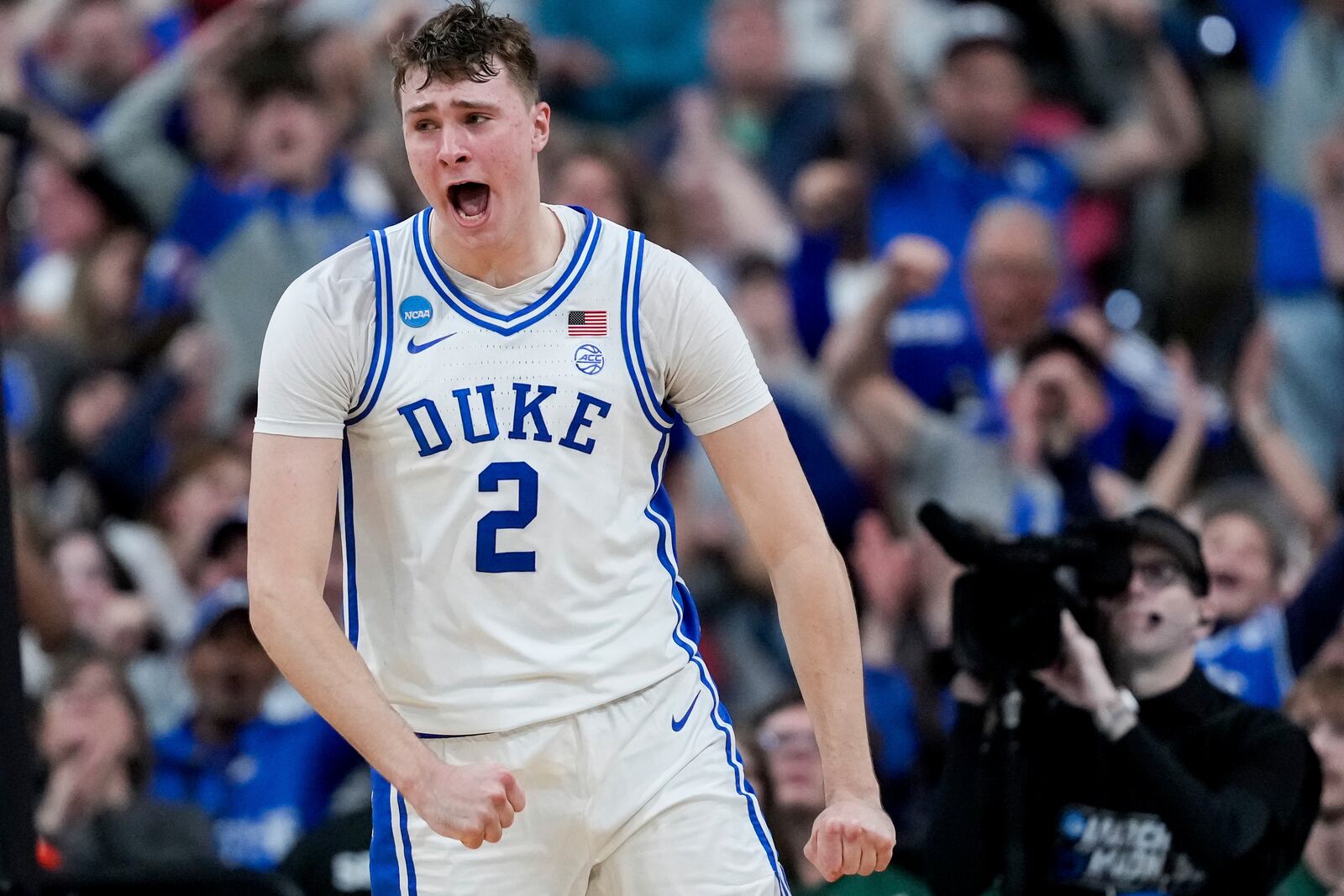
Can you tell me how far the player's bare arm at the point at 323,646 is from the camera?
10.2 ft

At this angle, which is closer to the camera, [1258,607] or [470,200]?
[470,200]

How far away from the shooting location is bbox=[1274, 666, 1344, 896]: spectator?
5.24m

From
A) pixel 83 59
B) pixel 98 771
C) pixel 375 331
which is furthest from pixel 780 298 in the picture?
pixel 375 331

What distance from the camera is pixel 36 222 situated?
9008 millimetres

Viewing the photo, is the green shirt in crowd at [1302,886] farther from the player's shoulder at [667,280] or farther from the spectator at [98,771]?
the spectator at [98,771]

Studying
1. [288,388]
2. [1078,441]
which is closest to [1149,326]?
[1078,441]

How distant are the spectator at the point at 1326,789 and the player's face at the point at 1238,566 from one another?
0.65 metres

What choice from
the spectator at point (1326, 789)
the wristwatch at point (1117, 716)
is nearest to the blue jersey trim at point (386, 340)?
the wristwatch at point (1117, 716)

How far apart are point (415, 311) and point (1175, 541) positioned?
230 centimetres

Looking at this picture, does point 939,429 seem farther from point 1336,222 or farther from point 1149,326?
point 1336,222

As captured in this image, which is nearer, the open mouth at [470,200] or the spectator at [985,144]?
the open mouth at [470,200]

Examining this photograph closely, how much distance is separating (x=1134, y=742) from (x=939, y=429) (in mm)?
2587

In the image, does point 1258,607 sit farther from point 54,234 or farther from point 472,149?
point 54,234

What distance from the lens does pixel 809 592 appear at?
3.54m
